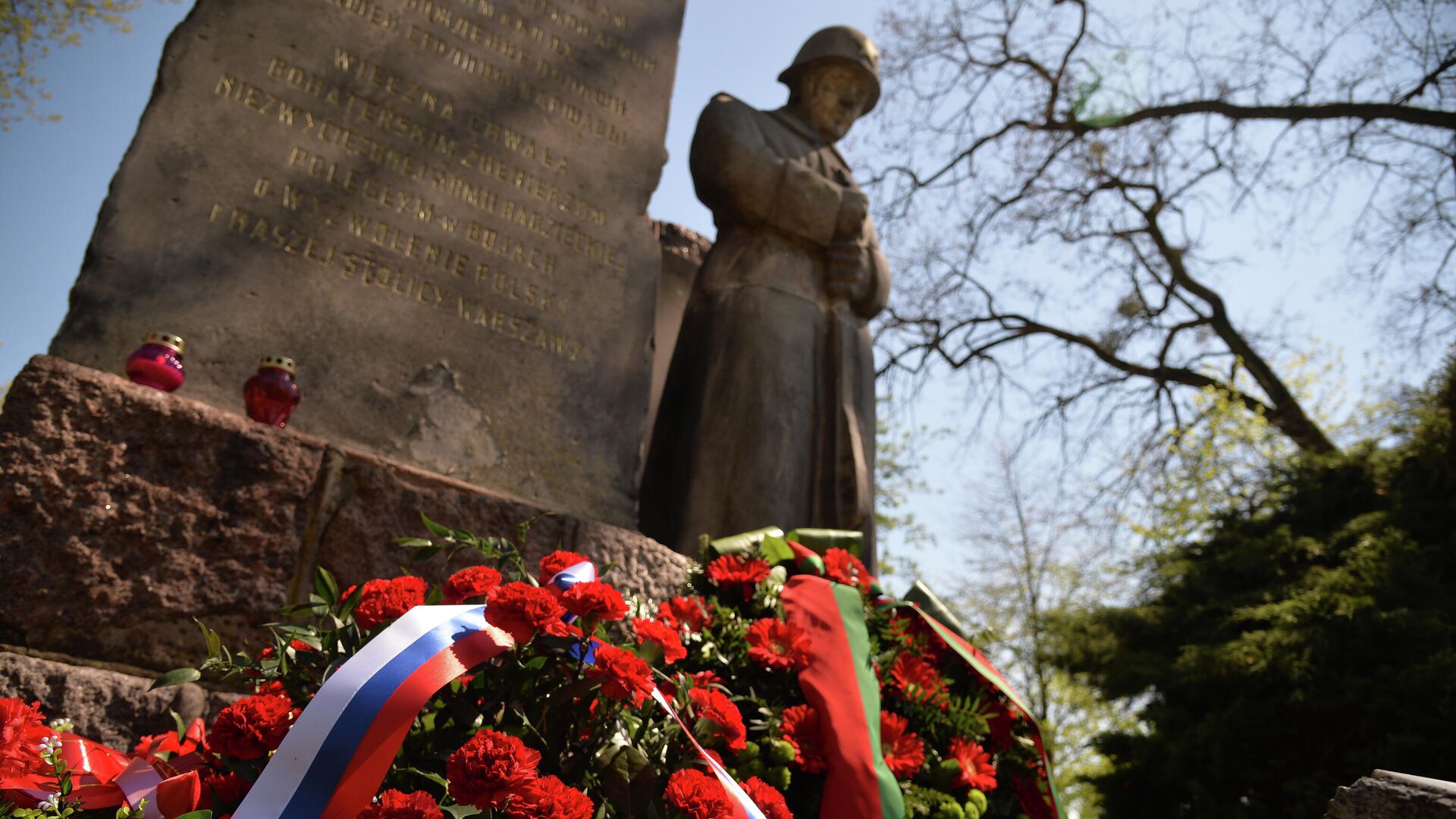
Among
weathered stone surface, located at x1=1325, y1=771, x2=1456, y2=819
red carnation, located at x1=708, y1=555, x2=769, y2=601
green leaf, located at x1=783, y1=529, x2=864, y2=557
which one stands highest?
green leaf, located at x1=783, y1=529, x2=864, y2=557

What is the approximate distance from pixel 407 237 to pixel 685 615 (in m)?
1.45

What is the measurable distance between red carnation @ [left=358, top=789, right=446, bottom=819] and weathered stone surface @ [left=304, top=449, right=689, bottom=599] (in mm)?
1049

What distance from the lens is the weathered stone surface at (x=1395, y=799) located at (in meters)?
1.18

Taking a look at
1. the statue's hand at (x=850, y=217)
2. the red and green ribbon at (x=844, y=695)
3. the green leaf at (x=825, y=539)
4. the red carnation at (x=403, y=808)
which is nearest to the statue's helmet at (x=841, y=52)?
the statue's hand at (x=850, y=217)

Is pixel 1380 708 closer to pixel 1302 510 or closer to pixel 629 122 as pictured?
pixel 1302 510

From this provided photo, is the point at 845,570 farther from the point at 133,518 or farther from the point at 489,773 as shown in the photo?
the point at 133,518

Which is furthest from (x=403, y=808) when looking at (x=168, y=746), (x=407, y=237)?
(x=407, y=237)

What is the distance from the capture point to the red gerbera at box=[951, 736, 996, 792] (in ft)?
6.76

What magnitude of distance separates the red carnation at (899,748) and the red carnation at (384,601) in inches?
35.6

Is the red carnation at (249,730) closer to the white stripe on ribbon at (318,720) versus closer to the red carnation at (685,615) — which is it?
the white stripe on ribbon at (318,720)

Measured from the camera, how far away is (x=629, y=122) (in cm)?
346

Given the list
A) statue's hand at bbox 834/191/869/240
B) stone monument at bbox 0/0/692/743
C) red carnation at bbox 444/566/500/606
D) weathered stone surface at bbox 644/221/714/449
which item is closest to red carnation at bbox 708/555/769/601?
stone monument at bbox 0/0/692/743

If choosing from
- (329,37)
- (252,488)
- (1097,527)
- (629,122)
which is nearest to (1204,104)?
(1097,527)

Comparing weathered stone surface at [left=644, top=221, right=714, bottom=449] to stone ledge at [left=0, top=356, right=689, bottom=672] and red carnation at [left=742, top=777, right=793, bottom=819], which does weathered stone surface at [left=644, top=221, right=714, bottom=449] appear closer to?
stone ledge at [left=0, top=356, right=689, bottom=672]
